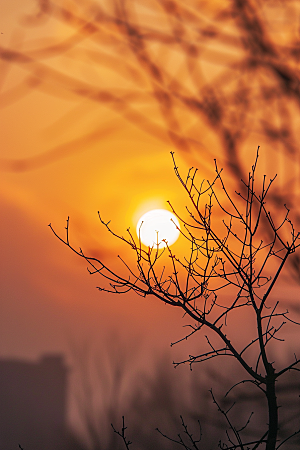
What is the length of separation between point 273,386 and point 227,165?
107 cm

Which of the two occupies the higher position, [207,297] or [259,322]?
[207,297]

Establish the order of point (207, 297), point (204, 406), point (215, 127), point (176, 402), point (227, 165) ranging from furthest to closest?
point (176, 402)
point (204, 406)
point (207, 297)
point (215, 127)
point (227, 165)

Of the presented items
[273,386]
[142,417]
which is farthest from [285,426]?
[142,417]

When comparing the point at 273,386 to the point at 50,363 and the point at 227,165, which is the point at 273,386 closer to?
the point at 227,165

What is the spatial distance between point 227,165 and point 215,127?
0.27m

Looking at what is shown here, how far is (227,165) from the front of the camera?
142 cm

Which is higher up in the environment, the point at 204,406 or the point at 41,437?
the point at 204,406

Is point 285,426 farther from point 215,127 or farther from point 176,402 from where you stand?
point 176,402

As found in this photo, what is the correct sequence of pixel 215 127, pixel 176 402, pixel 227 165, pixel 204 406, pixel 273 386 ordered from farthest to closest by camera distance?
1. pixel 176 402
2. pixel 204 406
3. pixel 273 386
4. pixel 215 127
5. pixel 227 165

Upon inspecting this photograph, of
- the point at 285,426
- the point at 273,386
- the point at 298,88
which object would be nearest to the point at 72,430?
the point at 285,426

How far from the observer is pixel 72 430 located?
4.09 meters

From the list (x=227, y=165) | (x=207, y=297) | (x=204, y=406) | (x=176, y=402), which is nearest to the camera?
(x=227, y=165)

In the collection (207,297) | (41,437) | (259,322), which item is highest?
(207,297)

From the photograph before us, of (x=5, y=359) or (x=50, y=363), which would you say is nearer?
(x=5, y=359)
